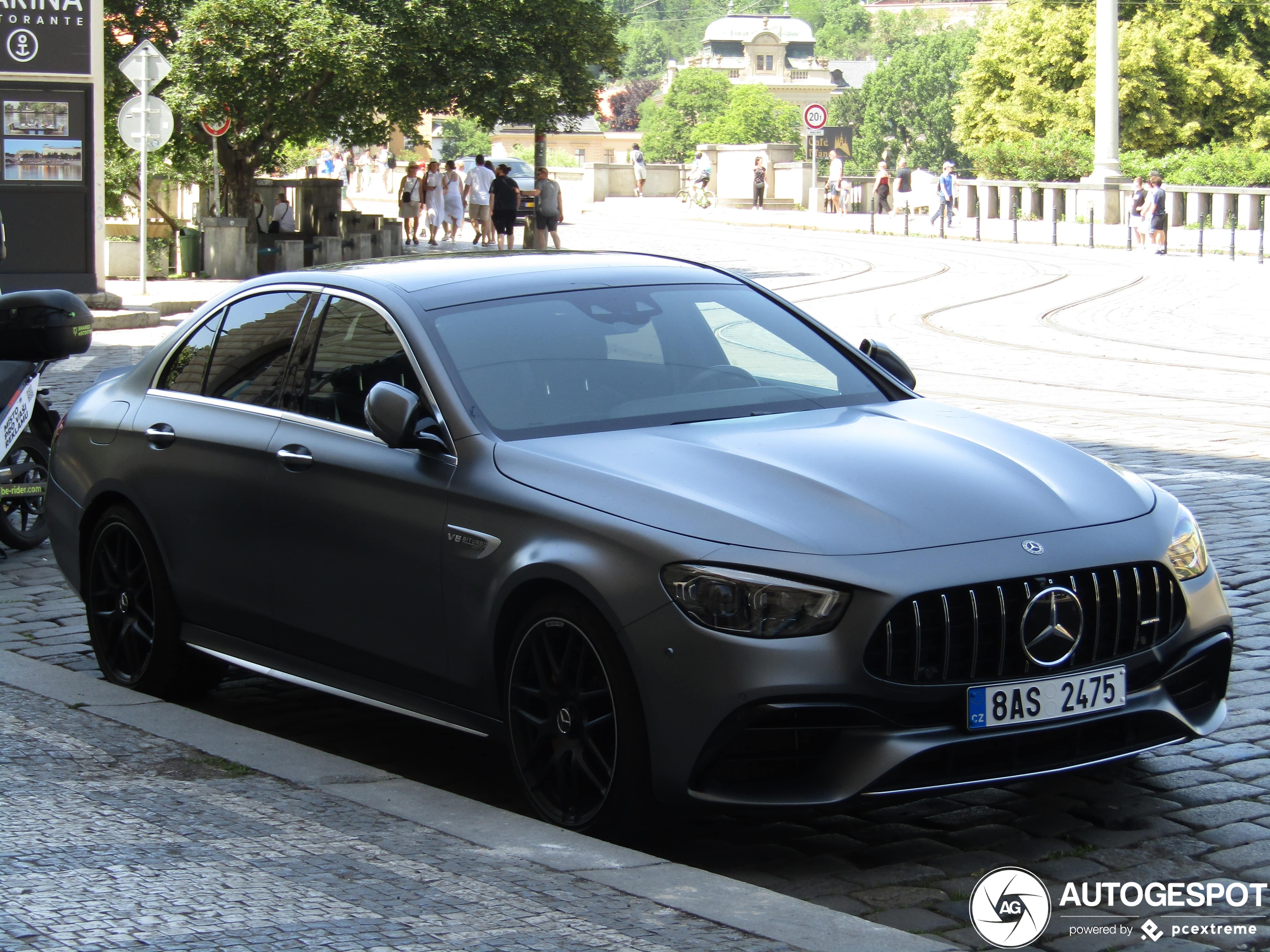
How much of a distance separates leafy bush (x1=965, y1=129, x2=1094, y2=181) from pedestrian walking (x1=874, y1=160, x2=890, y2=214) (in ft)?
9.24

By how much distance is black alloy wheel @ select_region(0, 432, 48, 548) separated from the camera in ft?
29.0

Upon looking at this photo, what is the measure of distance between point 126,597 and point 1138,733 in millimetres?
3552

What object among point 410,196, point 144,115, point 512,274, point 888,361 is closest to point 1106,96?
point 410,196

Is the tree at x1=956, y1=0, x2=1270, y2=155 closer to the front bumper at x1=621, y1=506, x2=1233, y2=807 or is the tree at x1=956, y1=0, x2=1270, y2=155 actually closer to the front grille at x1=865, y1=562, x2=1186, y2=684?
the front grille at x1=865, y1=562, x2=1186, y2=684

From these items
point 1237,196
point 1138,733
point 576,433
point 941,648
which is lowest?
point 1138,733

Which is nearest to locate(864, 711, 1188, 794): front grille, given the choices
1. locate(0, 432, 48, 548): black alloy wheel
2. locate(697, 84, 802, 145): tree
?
locate(0, 432, 48, 548): black alloy wheel

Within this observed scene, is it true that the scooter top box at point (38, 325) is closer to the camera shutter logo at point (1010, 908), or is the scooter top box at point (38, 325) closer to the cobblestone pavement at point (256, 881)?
the cobblestone pavement at point (256, 881)

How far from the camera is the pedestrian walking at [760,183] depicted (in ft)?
190

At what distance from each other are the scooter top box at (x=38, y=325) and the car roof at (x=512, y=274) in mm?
3034

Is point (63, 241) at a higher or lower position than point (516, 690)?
higher

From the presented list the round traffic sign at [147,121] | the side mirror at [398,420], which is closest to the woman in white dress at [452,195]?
the round traffic sign at [147,121]

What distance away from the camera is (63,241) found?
2164cm

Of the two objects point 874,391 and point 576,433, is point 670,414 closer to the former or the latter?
point 576,433

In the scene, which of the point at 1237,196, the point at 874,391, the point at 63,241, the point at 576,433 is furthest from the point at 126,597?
the point at 1237,196
